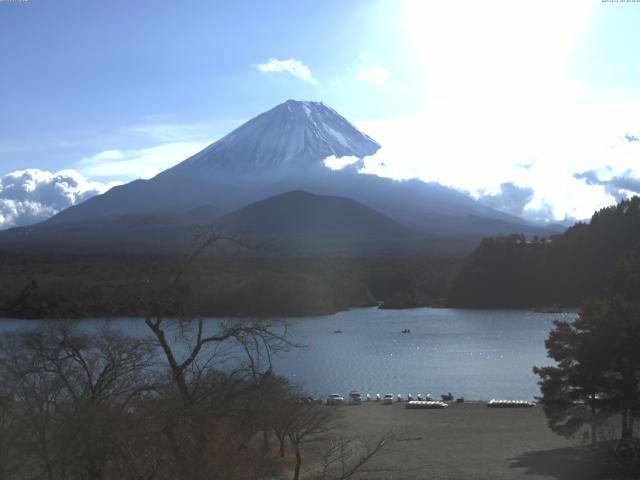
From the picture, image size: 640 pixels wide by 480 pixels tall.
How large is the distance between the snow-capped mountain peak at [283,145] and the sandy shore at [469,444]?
79.6 metres

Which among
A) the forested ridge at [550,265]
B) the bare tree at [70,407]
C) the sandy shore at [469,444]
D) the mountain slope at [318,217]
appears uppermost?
the mountain slope at [318,217]

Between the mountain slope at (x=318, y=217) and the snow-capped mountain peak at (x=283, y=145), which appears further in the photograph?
the snow-capped mountain peak at (x=283, y=145)

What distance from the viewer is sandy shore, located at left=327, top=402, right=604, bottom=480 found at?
31.4 ft

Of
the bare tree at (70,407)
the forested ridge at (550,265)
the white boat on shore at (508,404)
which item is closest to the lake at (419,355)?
the white boat on shore at (508,404)

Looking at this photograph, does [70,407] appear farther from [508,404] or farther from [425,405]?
[508,404]

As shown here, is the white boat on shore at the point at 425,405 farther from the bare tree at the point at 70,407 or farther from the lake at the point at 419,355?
the bare tree at the point at 70,407

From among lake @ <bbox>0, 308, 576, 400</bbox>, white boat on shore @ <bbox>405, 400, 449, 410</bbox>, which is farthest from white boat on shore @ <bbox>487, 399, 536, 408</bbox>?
lake @ <bbox>0, 308, 576, 400</bbox>

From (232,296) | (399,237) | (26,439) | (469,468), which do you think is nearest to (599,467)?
(469,468)

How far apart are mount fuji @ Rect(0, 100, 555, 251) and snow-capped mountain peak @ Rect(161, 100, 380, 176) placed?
0.11 m

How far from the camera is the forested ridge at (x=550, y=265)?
40.7 meters

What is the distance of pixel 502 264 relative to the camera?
43500 mm

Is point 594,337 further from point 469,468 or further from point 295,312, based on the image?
point 295,312

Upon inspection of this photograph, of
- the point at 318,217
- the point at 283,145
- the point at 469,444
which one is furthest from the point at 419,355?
the point at 283,145

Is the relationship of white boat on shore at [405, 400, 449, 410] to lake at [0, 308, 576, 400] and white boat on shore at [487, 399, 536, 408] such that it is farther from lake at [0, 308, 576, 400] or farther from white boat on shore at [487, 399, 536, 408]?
lake at [0, 308, 576, 400]
